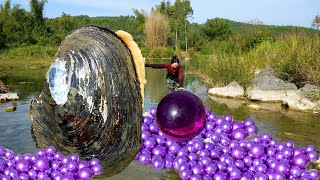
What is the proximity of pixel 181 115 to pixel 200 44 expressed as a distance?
36176 mm

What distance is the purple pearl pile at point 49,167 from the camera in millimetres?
4059

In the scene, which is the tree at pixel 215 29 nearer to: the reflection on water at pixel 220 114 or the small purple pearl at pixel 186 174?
the reflection on water at pixel 220 114

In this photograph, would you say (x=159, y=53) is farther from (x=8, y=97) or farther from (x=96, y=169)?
(x=96, y=169)

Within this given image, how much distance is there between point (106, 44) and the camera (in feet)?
11.5

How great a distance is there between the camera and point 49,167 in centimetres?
431

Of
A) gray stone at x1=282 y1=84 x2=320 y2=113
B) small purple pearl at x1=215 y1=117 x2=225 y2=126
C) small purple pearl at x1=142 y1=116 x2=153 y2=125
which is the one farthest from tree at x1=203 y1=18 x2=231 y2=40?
small purple pearl at x1=142 y1=116 x2=153 y2=125

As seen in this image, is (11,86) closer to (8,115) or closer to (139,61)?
(8,115)

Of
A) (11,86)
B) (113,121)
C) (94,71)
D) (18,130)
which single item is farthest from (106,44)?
(11,86)

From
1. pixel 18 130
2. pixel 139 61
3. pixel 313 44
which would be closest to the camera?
pixel 139 61

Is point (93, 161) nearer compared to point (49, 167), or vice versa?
point (93, 161)

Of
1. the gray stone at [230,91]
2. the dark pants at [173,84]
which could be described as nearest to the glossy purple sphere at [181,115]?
the dark pants at [173,84]

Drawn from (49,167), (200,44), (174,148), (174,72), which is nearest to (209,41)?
(200,44)

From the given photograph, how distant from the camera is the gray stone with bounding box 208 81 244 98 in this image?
1204 cm

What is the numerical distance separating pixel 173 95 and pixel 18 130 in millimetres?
4198
